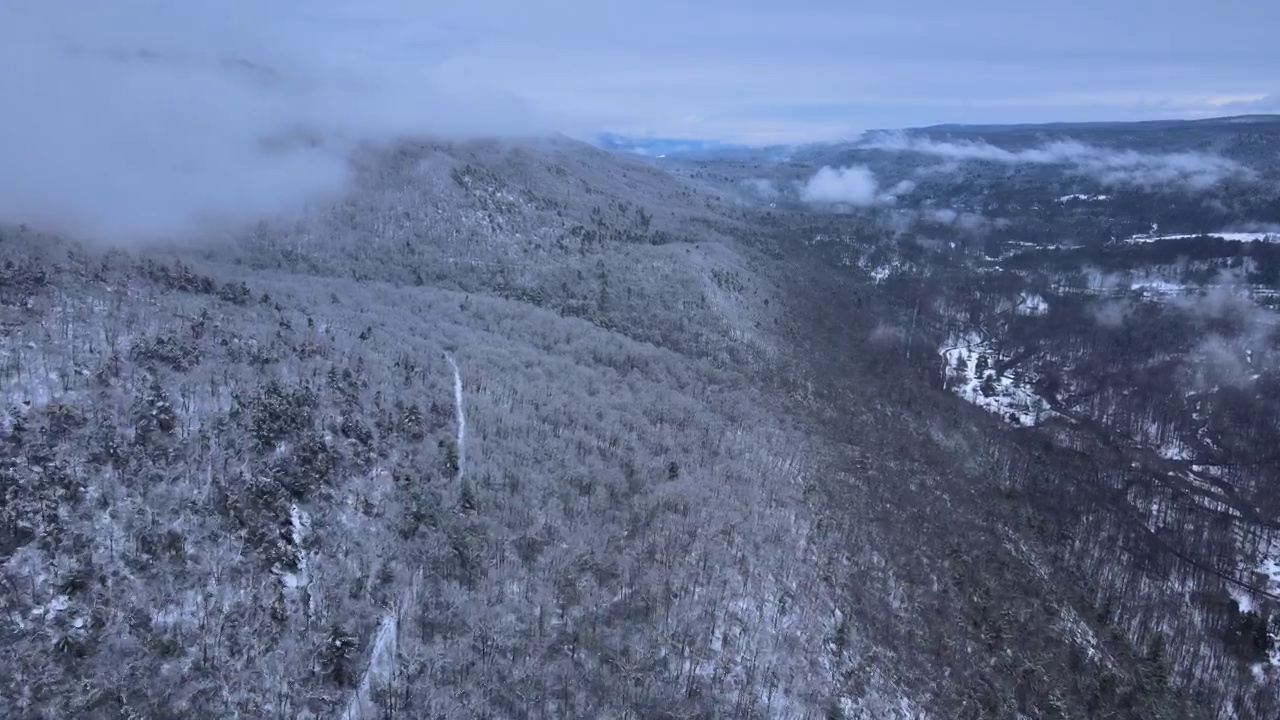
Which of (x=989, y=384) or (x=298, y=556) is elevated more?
(x=298, y=556)

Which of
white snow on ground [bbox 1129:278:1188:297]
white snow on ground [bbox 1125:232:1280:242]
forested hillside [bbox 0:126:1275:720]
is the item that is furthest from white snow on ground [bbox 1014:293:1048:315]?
forested hillside [bbox 0:126:1275:720]

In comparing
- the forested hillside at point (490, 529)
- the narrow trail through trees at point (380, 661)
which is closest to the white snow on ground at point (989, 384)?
the forested hillside at point (490, 529)

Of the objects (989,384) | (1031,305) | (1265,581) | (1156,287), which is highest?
(1156,287)

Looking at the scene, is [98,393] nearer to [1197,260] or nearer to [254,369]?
[254,369]

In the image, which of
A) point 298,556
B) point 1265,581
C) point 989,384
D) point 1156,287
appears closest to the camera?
point 298,556

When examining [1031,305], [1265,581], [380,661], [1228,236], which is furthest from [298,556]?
[1228,236]

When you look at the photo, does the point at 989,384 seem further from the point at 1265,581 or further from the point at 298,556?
the point at 298,556

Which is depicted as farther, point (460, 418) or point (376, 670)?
point (460, 418)
